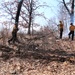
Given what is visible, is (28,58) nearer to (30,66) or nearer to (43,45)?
(30,66)

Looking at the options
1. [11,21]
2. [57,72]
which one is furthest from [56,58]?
[11,21]

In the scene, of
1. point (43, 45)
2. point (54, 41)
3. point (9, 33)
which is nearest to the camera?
point (43, 45)

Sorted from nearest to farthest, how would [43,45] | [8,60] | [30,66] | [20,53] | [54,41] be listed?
[30,66] → [8,60] → [20,53] → [43,45] → [54,41]

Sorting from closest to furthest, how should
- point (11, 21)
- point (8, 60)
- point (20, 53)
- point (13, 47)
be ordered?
point (8, 60), point (20, 53), point (13, 47), point (11, 21)

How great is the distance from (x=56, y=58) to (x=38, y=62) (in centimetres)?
156

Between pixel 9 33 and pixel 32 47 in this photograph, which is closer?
pixel 32 47

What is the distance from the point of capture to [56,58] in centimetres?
1817

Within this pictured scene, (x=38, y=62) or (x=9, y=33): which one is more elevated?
(x=9, y=33)

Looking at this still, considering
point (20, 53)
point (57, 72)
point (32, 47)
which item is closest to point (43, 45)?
point (32, 47)

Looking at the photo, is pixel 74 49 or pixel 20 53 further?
pixel 74 49

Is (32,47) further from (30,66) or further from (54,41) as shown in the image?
(30,66)

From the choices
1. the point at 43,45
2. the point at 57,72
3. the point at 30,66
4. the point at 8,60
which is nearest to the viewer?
the point at 57,72

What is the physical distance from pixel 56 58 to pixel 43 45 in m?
5.81

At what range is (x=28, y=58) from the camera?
1841 centimetres
